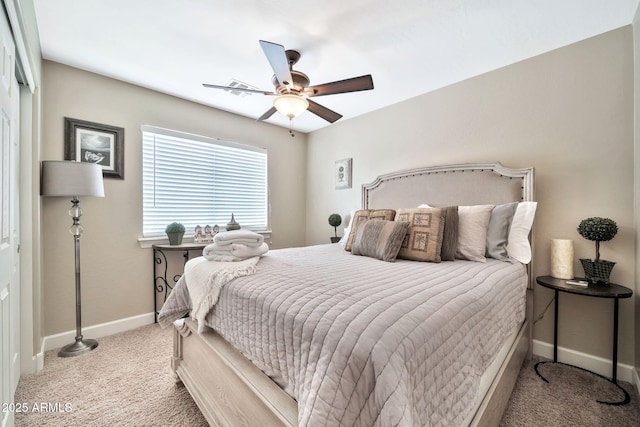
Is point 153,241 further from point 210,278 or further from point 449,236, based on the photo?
point 449,236

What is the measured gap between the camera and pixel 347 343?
799mm

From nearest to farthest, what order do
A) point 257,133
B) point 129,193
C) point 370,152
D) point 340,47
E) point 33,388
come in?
point 33,388 < point 340,47 < point 129,193 < point 370,152 < point 257,133

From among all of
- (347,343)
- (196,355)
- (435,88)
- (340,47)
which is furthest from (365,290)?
(435,88)

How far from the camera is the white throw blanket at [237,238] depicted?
176 centimetres

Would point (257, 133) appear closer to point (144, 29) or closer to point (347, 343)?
point (144, 29)

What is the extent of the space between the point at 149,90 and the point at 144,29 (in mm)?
1088

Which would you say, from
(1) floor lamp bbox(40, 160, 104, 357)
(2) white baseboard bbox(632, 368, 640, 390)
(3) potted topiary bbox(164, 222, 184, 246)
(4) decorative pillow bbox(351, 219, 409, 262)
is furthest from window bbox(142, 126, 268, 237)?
(2) white baseboard bbox(632, 368, 640, 390)

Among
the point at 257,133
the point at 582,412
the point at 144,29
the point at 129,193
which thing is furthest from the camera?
the point at 257,133

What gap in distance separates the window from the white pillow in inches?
117

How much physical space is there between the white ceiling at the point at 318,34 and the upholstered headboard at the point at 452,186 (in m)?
0.93

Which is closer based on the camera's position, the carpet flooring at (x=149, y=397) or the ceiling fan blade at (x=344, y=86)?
the carpet flooring at (x=149, y=397)

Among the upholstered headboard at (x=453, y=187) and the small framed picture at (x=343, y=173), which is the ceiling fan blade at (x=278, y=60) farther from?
the small framed picture at (x=343, y=173)

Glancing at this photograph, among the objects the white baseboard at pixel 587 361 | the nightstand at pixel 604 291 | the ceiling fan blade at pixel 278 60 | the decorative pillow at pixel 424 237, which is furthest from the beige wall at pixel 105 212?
the white baseboard at pixel 587 361

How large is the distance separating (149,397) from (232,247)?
1.09m
